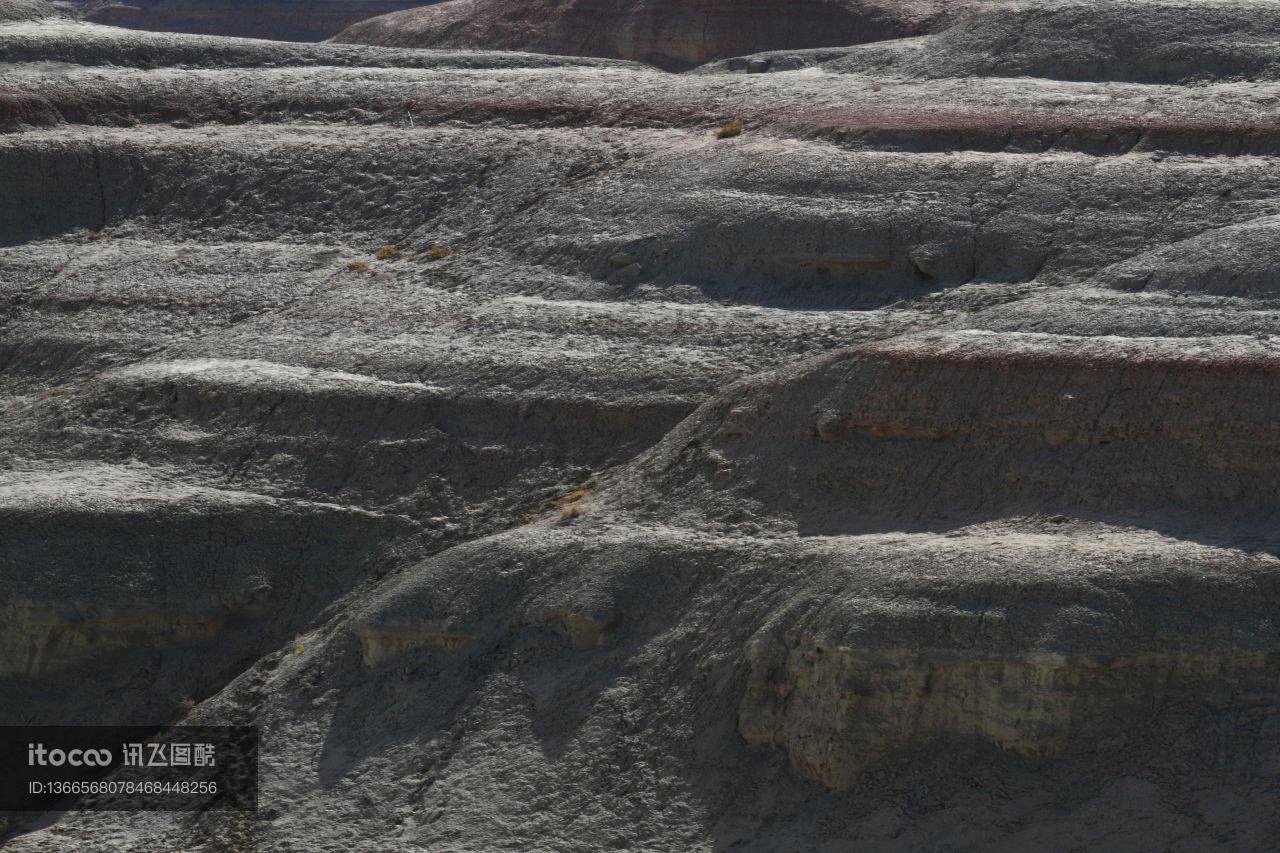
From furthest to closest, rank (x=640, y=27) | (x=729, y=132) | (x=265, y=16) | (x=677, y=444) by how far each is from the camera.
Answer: (x=265, y=16), (x=640, y=27), (x=729, y=132), (x=677, y=444)

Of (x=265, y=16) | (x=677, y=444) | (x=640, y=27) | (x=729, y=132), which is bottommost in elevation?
(x=677, y=444)

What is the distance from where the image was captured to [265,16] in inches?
2980

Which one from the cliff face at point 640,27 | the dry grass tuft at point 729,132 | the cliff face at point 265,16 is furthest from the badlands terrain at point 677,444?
the cliff face at point 265,16

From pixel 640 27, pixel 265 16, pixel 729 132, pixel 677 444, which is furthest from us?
pixel 265 16

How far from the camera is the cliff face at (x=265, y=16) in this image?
244ft

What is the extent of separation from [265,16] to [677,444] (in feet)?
192

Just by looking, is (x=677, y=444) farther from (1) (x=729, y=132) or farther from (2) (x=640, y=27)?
(2) (x=640, y=27)

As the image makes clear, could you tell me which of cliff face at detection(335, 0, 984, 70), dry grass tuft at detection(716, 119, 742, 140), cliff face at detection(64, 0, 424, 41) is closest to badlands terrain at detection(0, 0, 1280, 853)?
dry grass tuft at detection(716, 119, 742, 140)

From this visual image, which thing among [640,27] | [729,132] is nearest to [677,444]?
[729,132]

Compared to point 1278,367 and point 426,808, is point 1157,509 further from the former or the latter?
point 426,808

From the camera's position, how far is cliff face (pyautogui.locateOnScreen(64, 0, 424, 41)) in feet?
244

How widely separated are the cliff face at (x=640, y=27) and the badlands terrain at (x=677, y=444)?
64.3 ft

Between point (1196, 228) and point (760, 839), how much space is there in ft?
35.1

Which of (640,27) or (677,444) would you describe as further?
(640,27)
